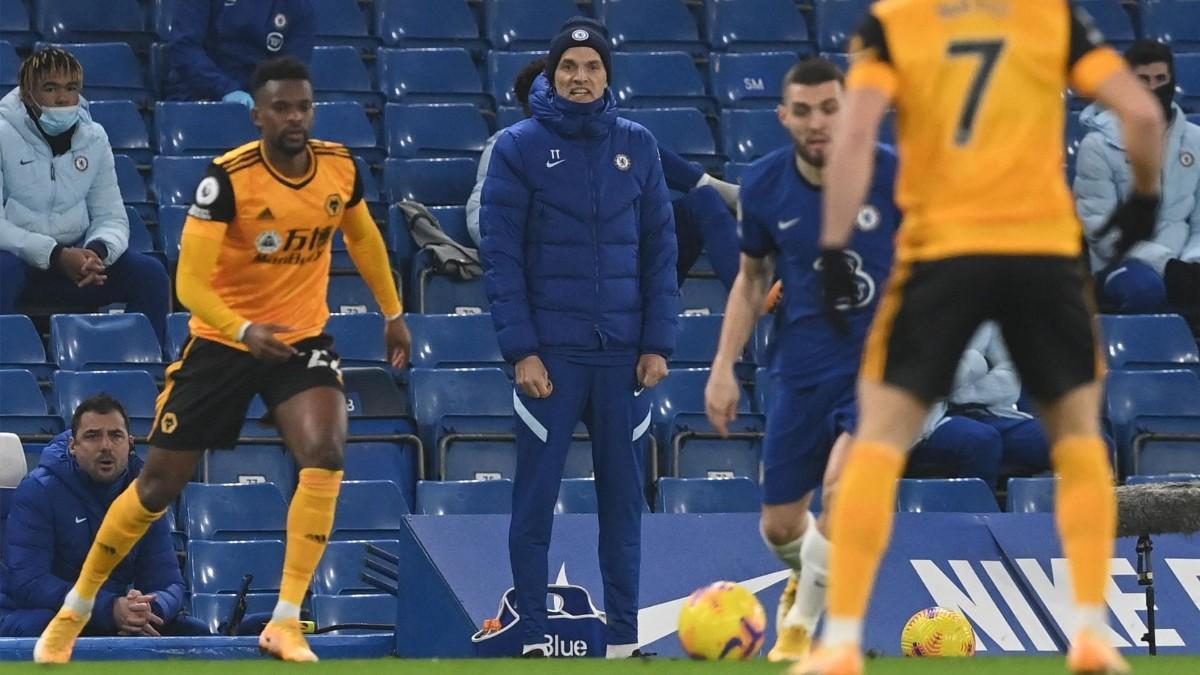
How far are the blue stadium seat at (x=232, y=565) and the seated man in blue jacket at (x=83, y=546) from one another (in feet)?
1.26

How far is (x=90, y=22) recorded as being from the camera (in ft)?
44.8

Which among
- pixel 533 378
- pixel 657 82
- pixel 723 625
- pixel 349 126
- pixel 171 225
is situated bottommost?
pixel 723 625

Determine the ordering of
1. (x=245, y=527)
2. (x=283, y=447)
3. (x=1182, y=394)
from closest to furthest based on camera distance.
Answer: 1. (x=245, y=527)
2. (x=283, y=447)
3. (x=1182, y=394)

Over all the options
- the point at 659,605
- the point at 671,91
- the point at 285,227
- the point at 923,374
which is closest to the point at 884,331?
the point at 923,374

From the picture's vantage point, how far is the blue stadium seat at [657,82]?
45.2 ft

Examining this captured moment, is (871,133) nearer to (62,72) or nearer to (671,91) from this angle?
(62,72)

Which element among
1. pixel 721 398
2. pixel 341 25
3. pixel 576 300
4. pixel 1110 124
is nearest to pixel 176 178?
pixel 341 25

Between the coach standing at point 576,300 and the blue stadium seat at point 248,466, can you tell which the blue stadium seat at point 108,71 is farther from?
the coach standing at point 576,300

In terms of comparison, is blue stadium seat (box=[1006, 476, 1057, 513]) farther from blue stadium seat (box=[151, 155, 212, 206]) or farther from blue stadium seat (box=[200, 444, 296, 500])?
blue stadium seat (box=[151, 155, 212, 206])

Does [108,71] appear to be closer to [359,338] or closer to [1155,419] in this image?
[359,338]

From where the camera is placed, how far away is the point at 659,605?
29.7 ft

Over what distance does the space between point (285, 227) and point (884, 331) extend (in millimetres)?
3298

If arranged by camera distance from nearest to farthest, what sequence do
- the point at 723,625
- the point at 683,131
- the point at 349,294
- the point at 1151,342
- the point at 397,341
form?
the point at 723,625 → the point at 397,341 → the point at 1151,342 → the point at 349,294 → the point at 683,131

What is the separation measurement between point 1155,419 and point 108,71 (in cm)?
679
